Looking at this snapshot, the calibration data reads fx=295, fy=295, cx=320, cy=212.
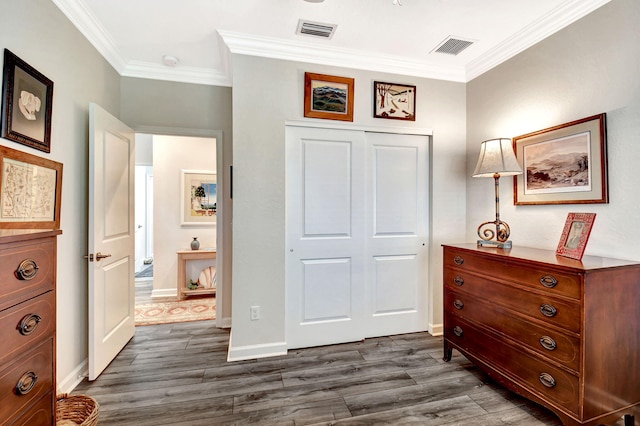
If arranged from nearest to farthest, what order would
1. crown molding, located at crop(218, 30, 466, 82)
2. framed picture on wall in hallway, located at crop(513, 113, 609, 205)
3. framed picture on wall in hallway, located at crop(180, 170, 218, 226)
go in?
1. framed picture on wall in hallway, located at crop(513, 113, 609, 205)
2. crown molding, located at crop(218, 30, 466, 82)
3. framed picture on wall in hallway, located at crop(180, 170, 218, 226)

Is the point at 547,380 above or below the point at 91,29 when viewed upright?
below

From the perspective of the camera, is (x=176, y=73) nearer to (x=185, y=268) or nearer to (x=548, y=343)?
(x=185, y=268)

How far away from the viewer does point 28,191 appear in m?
1.60

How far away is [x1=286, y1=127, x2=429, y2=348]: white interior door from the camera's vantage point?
262 cm

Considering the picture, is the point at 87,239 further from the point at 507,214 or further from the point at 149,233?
the point at 149,233

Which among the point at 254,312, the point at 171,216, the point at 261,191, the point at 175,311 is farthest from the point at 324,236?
the point at 171,216

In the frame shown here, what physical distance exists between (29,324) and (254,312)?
155 centimetres

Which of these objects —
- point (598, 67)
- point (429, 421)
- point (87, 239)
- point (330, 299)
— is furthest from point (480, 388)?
point (87, 239)

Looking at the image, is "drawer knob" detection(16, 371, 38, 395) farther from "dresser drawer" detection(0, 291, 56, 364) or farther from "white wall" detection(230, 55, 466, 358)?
"white wall" detection(230, 55, 466, 358)

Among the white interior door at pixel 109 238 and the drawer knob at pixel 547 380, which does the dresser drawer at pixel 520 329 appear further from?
the white interior door at pixel 109 238

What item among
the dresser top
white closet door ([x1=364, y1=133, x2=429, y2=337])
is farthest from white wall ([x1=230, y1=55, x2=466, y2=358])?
the dresser top

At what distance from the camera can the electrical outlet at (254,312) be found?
247 centimetres

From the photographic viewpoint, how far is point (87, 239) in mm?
2289

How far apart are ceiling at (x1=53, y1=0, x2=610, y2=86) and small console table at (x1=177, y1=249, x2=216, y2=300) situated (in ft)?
7.29
